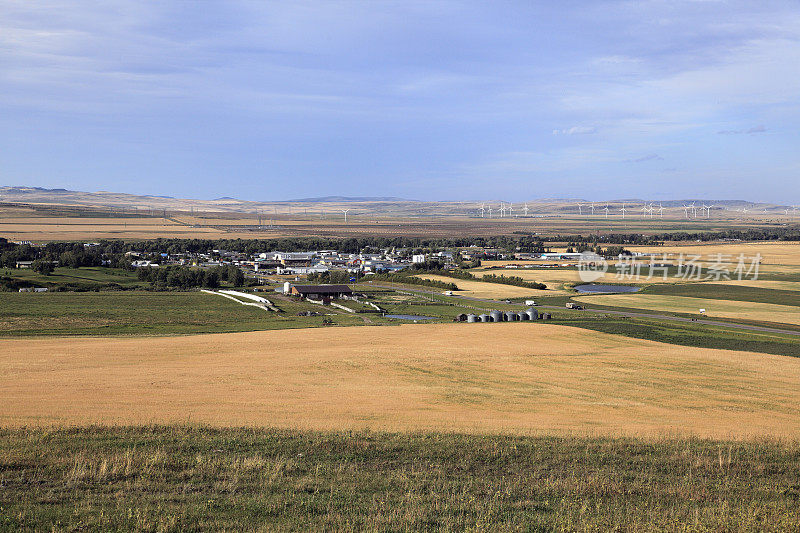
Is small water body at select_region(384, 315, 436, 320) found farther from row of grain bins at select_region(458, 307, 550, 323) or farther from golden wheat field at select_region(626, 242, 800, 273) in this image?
golden wheat field at select_region(626, 242, 800, 273)

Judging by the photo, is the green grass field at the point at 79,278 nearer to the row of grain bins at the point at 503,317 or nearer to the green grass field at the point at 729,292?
the row of grain bins at the point at 503,317

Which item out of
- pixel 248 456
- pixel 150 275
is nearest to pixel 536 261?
pixel 150 275

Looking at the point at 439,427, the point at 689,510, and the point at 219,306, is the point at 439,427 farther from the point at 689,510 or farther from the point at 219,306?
the point at 219,306

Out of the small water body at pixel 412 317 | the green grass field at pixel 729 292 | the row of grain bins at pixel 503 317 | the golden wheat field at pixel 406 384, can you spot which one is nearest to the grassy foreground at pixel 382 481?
the golden wheat field at pixel 406 384

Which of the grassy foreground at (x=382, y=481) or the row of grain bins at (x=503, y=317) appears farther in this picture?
the row of grain bins at (x=503, y=317)

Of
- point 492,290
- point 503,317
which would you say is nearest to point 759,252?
point 492,290
